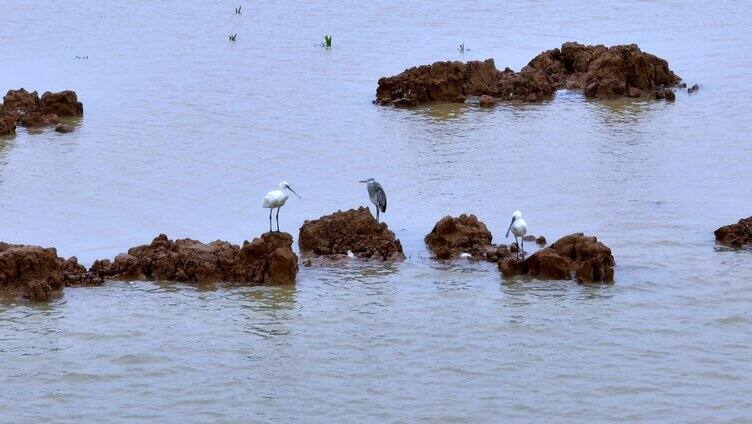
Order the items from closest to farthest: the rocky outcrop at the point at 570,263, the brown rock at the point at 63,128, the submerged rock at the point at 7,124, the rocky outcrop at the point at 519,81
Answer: the rocky outcrop at the point at 570,263 < the submerged rock at the point at 7,124 < the brown rock at the point at 63,128 < the rocky outcrop at the point at 519,81

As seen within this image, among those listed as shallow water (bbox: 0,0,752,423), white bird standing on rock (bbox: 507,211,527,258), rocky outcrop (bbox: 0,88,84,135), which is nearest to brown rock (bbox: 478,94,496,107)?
shallow water (bbox: 0,0,752,423)

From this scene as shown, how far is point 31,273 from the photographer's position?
1280 cm

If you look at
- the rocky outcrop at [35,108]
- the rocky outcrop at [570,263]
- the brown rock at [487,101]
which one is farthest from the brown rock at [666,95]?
the rocky outcrop at [35,108]

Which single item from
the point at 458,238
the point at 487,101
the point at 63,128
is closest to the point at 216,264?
the point at 458,238

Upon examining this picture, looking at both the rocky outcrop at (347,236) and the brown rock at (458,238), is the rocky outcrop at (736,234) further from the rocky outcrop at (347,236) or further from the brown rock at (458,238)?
the rocky outcrop at (347,236)

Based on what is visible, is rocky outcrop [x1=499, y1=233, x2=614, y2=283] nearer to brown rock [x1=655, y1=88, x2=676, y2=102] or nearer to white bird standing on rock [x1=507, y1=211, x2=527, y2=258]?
white bird standing on rock [x1=507, y1=211, x2=527, y2=258]

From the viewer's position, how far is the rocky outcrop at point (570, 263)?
42.3 feet

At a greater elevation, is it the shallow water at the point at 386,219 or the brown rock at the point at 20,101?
the brown rock at the point at 20,101

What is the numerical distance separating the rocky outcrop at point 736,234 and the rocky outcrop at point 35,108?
10469 millimetres

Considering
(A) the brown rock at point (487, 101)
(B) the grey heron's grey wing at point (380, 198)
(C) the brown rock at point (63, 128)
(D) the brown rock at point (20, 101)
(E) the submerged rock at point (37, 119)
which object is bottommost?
(B) the grey heron's grey wing at point (380, 198)

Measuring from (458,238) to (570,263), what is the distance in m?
1.27

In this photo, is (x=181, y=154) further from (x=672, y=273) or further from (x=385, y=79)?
(x=672, y=273)

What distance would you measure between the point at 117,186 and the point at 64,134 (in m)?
3.30

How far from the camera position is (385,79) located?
69.7ft
